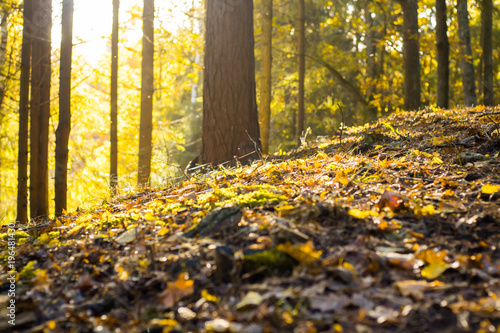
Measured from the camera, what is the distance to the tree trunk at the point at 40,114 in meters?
8.88

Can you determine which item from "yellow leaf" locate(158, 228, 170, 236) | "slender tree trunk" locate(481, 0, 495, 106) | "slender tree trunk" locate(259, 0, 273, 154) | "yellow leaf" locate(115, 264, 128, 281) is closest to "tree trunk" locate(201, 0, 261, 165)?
"yellow leaf" locate(158, 228, 170, 236)

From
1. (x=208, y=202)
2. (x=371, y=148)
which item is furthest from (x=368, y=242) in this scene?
(x=371, y=148)

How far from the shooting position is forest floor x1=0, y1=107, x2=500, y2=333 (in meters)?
1.85

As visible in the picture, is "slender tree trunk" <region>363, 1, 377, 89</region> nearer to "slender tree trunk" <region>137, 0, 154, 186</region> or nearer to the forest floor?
"slender tree trunk" <region>137, 0, 154, 186</region>

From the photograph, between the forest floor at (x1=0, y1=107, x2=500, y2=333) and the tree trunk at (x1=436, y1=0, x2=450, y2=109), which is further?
the tree trunk at (x1=436, y1=0, x2=450, y2=109)

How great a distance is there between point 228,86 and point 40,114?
4.55 meters

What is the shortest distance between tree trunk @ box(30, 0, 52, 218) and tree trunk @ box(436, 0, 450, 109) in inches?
340

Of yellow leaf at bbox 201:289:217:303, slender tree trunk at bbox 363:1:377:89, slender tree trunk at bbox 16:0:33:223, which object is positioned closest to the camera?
yellow leaf at bbox 201:289:217:303

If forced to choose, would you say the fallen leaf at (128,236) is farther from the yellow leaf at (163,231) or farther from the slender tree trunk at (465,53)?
the slender tree trunk at (465,53)

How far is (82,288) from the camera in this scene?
2.38m

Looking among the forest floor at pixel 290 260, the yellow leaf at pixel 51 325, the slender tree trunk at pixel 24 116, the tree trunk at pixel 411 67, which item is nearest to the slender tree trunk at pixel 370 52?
the tree trunk at pixel 411 67

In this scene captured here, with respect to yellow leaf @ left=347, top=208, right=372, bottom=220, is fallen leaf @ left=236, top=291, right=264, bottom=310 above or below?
below

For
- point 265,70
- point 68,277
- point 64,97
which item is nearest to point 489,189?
point 68,277

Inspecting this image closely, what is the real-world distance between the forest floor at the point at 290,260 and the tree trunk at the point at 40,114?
575 centimetres
